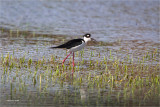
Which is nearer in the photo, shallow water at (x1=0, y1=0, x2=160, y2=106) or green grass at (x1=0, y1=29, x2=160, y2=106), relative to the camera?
green grass at (x1=0, y1=29, x2=160, y2=106)

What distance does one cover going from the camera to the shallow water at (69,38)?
10094 millimetres

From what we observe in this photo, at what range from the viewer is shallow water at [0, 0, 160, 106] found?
1009 centimetres

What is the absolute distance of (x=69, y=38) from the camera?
2023 cm

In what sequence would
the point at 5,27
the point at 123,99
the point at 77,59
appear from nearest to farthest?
the point at 123,99
the point at 77,59
the point at 5,27

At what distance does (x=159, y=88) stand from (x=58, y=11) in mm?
20917

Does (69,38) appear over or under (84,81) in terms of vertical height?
over

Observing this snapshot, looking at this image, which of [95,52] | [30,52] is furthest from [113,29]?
[30,52]

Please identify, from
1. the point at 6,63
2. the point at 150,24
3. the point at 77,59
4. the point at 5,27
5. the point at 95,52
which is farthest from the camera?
the point at 150,24

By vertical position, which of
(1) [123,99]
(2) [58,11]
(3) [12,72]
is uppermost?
(2) [58,11]

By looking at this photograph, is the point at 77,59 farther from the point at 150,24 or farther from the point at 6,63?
the point at 150,24

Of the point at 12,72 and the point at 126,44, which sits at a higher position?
the point at 126,44

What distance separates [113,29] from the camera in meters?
23.6

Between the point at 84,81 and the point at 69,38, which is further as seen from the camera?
the point at 69,38

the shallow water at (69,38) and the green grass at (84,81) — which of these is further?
the shallow water at (69,38)
